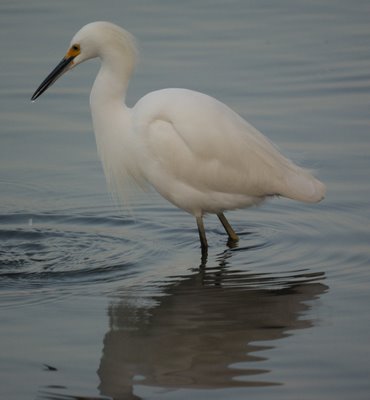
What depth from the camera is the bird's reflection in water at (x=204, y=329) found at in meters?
4.89

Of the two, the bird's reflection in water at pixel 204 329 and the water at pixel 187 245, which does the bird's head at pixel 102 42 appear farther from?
the bird's reflection in water at pixel 204 329

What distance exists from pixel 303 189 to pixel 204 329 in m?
1.84

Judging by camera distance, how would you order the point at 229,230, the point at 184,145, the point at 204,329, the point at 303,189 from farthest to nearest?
the point at 229,230
the point at 303,189
the point at 184,145
the point at 204,329

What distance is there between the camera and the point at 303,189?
706cm

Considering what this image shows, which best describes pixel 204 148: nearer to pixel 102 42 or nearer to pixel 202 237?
pixel 202 237

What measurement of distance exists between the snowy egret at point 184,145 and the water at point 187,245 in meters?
0.31

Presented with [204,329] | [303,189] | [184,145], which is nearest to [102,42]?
[184,145]

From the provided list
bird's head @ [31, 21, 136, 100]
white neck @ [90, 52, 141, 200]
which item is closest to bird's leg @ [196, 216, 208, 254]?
white neck @ [90, 52, 141, 200]

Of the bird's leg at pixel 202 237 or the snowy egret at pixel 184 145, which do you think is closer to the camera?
the snowy egret at pixel 184 145

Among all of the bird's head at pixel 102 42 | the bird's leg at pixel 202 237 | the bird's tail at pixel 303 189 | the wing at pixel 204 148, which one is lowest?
the bird's leg at pixel 202 237

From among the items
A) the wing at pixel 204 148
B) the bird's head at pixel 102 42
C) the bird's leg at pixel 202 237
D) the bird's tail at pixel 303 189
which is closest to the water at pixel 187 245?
the bird's leg at pixel 202 237

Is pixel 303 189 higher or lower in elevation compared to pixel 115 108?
lower

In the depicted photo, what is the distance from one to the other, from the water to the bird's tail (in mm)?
258

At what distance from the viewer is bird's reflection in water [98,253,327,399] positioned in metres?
4.89
